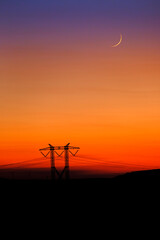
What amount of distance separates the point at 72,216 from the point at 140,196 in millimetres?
20412

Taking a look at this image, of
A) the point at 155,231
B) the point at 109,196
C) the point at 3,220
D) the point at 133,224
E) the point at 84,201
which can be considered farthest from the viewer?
the point at 109,196

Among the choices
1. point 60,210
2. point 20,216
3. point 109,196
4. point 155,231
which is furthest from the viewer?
point 109,196

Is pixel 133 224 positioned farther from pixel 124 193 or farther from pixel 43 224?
pixel 124 193

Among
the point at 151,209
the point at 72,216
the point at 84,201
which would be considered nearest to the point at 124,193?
the point at 84,201

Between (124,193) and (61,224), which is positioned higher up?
(124,193)

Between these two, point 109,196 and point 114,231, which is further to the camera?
point 109,196

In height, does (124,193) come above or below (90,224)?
above

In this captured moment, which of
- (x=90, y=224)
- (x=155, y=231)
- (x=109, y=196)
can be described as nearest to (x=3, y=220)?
(x=90, y=224)

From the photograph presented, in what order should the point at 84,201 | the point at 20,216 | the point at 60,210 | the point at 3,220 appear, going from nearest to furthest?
the point at 3,220 < the point at 20,216 < the point at 60,210 < the point at 84,201

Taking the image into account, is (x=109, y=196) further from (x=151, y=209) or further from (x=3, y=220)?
(x=3, y=220)

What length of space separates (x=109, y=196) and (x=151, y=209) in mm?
16492

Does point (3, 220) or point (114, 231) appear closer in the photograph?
point (114, 231)

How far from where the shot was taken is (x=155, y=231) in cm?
3484

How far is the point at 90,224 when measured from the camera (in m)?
39.3
